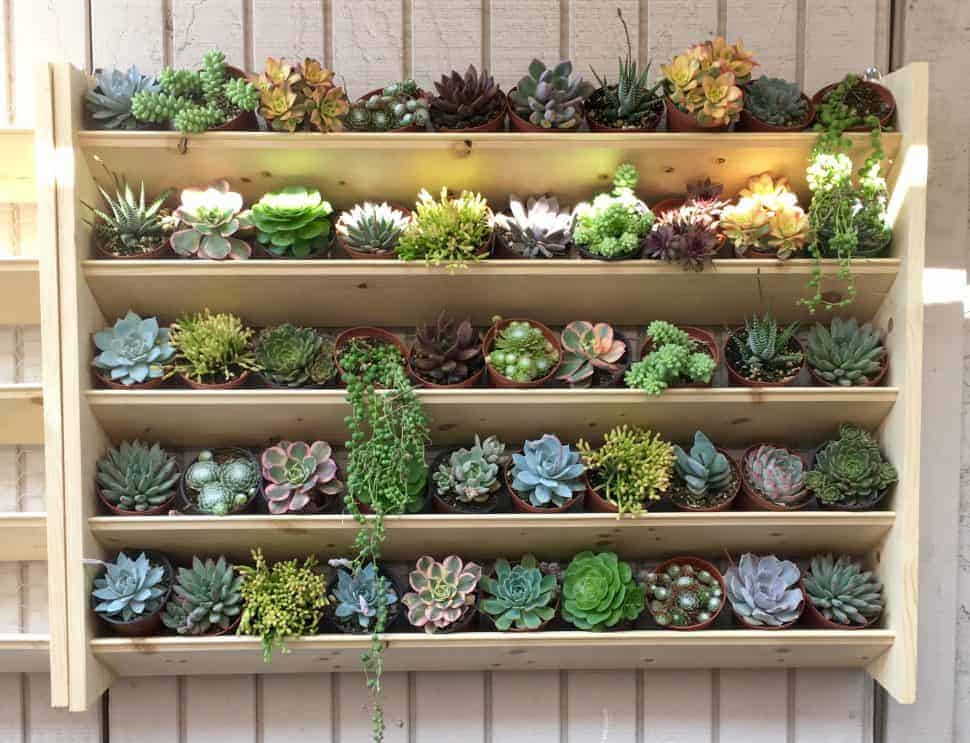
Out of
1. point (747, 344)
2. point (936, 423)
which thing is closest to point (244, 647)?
point (747, 344)

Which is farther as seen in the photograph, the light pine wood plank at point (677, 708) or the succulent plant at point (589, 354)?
the light pine wood plank at point (677, 708)

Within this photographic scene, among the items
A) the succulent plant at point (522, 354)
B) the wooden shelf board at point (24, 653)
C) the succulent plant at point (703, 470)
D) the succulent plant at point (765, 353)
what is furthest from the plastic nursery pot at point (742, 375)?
the wooden shelf board at point (24, 653)

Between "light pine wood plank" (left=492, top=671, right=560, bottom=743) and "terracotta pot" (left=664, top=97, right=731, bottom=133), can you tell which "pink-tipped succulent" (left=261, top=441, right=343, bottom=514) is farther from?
"terracotta pot" (left=664, top=97, right=731, bottom=133)

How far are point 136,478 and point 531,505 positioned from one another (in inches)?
32.6

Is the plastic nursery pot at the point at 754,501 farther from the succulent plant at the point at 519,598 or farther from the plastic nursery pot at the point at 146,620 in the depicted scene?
the plastic nursery pot at the point at 146,620

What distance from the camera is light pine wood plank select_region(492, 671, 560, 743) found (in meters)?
1.90

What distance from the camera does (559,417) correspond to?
5.56ft

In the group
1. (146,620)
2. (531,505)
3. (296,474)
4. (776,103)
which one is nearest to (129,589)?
(146,620)

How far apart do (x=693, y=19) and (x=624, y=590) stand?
1.34 meters

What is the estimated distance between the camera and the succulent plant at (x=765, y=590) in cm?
167

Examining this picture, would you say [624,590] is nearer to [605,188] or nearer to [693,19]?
[605,188]

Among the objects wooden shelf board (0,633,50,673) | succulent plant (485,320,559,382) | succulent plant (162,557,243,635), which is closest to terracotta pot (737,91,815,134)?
succulent plant (485,320,559,382)

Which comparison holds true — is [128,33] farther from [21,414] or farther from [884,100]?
[884,100]

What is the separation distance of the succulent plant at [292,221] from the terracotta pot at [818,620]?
4.24 feet
